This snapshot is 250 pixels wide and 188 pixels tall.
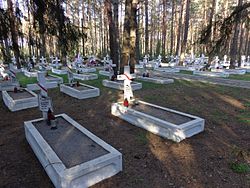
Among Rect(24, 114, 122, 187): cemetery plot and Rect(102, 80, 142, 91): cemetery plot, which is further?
Rect(102, 80, 142, 91): cemetery plot

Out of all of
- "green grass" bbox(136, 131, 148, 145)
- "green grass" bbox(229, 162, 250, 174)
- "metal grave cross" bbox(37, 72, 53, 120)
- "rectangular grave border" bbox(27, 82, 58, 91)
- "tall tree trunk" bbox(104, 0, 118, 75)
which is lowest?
"green grass" bbox(229, 162, 250, 174)

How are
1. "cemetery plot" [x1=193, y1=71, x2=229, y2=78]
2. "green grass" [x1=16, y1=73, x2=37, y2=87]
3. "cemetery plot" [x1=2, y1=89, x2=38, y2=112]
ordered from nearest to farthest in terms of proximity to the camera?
"cemetery plot" [x1=2, y1=89, x2=38, y2=112] < "green grass" [x1=16, y1=73, x2=37, y2=87] < "cemetery plot" [x1=193, y1=71, x2=229, y2=78]

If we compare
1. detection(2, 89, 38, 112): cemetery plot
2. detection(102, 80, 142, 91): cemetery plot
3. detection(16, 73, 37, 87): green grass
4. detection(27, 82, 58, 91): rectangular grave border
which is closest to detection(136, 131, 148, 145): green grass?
detection(2, 89, 38, 112): cemetery plot

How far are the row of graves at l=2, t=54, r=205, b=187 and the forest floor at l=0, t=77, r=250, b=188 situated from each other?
188 millimetres

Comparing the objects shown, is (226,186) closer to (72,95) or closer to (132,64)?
(72,95)

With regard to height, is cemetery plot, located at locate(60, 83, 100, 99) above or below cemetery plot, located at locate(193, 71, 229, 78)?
below

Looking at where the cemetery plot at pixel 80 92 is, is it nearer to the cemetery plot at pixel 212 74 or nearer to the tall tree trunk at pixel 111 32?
the tall tree trunk at pixel 111 32

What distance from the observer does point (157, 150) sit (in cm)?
446

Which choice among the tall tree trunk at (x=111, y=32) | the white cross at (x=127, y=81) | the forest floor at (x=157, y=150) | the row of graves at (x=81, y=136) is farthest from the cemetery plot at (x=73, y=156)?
the tall tree trunk at (x=111, y=32)

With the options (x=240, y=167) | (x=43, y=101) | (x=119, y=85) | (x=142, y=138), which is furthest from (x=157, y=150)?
(x=119, y=85)

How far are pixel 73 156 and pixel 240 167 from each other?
3.14 meters

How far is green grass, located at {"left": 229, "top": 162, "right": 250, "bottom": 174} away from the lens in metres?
3.66

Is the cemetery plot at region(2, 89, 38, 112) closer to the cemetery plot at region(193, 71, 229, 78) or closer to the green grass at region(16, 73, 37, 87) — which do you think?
the green grass at region(16, 73, 37, 87)

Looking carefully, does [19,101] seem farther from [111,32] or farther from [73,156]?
[111,32]
